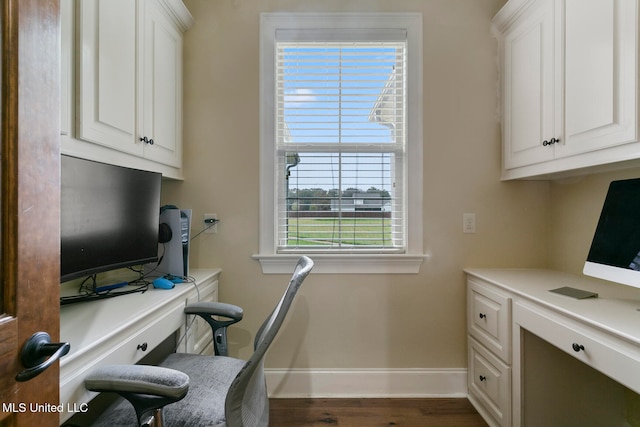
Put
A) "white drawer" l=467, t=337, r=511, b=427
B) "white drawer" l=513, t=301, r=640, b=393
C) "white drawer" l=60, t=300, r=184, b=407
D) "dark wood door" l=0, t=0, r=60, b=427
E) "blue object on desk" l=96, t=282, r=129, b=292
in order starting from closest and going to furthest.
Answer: "dark wood door" l=0, t=0, r=60, b=427 → "white drawer" l=60, t=300, r=184, b=407 → "white drawer" l=513, t=301, r=640, b=393 → "blue object on desk" l=96, t=282, r=129, b=292 → "white drawer" l=467, t=337, r=511, b=427

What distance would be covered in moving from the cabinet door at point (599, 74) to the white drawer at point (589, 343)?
0.75 metres

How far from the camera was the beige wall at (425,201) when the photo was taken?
1.84 m

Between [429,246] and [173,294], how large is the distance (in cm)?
152

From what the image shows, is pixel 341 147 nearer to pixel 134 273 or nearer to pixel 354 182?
pixel 354 182

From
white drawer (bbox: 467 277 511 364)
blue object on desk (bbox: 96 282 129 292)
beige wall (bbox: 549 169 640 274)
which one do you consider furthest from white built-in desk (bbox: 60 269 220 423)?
beige wall (bbox: 549 169 640 274)

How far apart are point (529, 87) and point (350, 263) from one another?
57.1 inches

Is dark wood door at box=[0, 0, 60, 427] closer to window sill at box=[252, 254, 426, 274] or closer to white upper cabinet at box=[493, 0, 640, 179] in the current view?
window sill at box=[252, 254, 426, 274]

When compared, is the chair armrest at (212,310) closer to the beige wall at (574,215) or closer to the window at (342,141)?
the window at (342,141)

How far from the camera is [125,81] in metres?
1.29

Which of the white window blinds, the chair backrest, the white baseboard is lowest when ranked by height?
the white baseboard

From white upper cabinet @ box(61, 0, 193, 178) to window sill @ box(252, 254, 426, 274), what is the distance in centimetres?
84

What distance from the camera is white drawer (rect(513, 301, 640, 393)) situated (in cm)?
88

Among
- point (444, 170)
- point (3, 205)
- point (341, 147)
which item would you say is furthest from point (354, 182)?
point (3, 205)

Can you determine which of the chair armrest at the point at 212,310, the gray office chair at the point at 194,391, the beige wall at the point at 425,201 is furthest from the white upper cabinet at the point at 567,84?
the chair armrest at the point at 212,310
